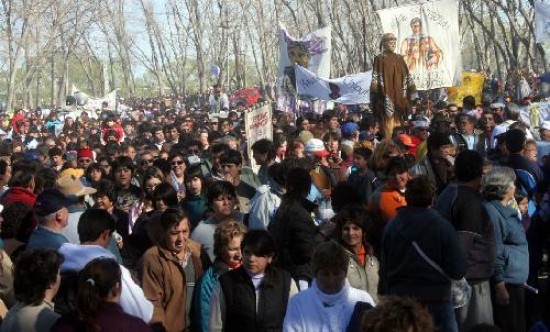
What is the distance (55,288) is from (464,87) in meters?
19.2

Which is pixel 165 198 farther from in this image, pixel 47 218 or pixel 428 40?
pixel 428 40

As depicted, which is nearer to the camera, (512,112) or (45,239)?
(45,239)

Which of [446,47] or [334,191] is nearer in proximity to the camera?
[334,191]

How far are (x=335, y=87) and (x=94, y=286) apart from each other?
15.2 metres

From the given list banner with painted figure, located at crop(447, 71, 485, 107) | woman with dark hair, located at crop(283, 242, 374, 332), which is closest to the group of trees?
banner with painted figure, located at crop(447, 71, 485, 107)

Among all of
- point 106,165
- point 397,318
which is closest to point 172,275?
point 397,318

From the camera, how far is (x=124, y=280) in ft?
19.7

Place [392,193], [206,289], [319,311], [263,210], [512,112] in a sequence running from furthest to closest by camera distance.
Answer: [512,112] < [392,193] < [263,210] < [206,289] < [319,311]

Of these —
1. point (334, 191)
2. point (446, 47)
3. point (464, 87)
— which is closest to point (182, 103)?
point (464, 87)

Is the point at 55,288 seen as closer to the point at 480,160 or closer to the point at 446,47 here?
the point at 480,160

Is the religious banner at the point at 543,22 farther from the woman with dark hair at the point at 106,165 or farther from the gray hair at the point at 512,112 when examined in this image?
the woman with dark hair at the point at 106,165

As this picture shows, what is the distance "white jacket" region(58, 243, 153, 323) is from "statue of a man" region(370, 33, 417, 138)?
27.0ft

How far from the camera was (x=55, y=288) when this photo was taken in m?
5.59

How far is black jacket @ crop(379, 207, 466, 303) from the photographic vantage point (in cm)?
657
